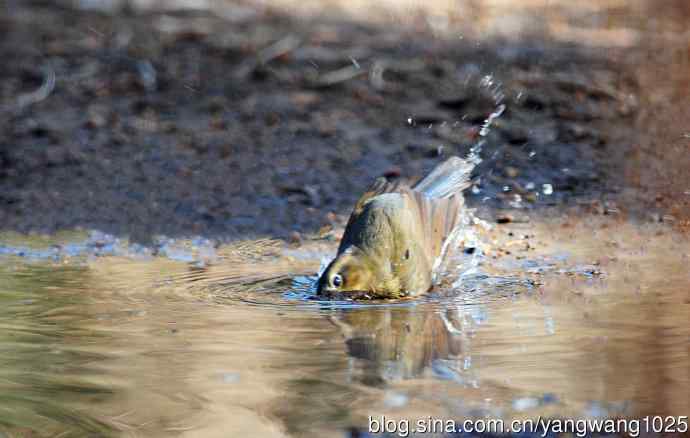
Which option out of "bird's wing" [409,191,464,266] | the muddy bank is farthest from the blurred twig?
"bird's wing" [409,191,464,266]

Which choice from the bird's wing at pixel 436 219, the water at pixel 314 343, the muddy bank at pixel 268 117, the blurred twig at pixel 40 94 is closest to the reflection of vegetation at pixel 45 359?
the water at pixel 314 343

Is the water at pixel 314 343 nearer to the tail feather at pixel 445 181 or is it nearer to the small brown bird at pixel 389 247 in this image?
→ the small brown bird at pixel 389 247

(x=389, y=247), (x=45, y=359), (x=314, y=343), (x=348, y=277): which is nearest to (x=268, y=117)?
(x=389, y=247)

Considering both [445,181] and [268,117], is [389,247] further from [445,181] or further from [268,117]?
[268,117]

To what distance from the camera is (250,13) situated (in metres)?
11.8

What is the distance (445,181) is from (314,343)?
1982 millimetres

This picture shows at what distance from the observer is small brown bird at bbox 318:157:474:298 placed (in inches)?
213

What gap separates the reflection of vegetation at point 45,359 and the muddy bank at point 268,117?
1399 millimetres

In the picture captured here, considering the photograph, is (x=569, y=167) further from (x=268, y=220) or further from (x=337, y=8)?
(x=337, y=8)

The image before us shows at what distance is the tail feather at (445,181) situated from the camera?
6.33 metres

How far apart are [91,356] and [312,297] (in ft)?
3.96

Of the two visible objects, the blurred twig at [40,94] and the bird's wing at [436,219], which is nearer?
the bird's wing at [436,219]

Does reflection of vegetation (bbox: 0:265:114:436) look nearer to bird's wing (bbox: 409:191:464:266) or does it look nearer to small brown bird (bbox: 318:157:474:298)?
small brown bird (bbox: 318:157:474:298)

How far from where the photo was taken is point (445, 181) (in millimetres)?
6414
